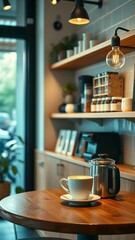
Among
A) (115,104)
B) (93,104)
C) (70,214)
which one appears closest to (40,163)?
(93,104)

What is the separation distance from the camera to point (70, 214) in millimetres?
1767

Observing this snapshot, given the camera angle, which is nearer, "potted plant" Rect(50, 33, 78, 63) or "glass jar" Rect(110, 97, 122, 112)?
"glass jar" Rect(110, 97, 122, 112)

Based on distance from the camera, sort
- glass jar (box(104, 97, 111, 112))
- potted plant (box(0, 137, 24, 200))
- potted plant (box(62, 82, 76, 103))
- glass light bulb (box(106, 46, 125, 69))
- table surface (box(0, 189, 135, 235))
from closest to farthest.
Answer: table surface (box(0, 189, 135, 235)) → glass light bulb (box(106, 46, 125, 69)) → glass jar (box(104, 97, 111, 112)) → potted plant (box(62, 82, 76, 103)) → potted plant (box(0, 137, 24, 200))

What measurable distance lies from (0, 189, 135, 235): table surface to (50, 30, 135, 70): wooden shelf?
111cm

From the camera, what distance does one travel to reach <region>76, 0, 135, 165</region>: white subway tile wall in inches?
122

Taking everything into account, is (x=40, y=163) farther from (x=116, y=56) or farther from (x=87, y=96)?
(x=116, y=56)

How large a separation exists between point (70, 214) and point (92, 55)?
1.93m

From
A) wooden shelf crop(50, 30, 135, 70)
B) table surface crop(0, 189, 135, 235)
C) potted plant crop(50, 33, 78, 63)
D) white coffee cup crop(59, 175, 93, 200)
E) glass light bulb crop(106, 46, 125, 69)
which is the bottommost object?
table surface crop(0, 189, 135, 235)

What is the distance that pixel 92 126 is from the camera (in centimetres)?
385

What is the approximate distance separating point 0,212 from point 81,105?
6.47ft

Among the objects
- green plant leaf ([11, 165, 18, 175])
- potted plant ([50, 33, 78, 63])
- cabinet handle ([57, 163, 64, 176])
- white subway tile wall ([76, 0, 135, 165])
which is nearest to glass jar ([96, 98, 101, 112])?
white subway tile wall ([76, 0, 135, 165])

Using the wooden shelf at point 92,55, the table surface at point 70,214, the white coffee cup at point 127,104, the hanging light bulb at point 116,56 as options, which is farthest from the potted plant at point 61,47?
the table surface at point 70,214

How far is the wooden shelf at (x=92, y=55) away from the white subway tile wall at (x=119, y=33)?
91 millimetres

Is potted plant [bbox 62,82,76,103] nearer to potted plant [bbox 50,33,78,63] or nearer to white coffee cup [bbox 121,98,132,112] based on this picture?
potted plant [bbox 50,33,78,63]
